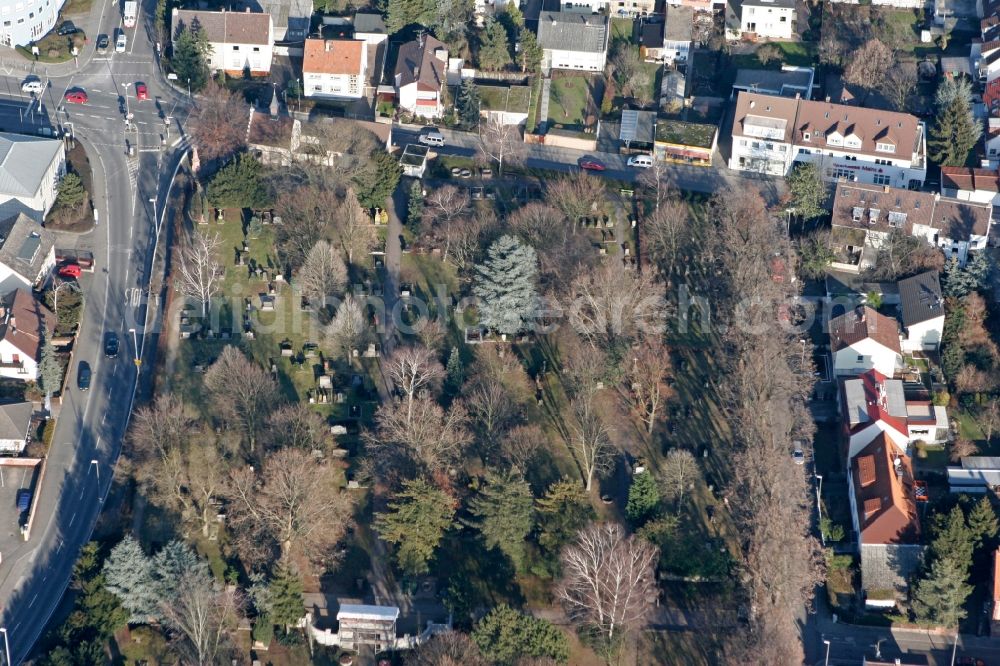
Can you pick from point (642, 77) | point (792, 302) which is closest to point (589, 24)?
point (642, 77)

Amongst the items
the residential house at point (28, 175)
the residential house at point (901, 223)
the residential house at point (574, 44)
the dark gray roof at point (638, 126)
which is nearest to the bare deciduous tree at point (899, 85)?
the residential house at point (901, 223)

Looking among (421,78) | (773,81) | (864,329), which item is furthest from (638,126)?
(864,329)

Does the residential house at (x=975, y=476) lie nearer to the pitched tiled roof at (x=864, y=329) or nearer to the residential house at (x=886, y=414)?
the residential house at (x=886, y=414)

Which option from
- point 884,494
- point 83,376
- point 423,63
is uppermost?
point 423,63

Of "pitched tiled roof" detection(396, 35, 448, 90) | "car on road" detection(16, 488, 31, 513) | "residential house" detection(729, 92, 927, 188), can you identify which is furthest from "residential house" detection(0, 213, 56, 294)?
"residential house" detection(729, 92, 927, 188)

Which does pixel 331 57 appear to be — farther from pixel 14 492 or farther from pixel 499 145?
pixel 14 492

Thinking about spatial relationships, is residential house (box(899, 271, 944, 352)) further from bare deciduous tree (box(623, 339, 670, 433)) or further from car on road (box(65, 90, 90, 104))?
car on road (box(65, 90, 90, 104))
